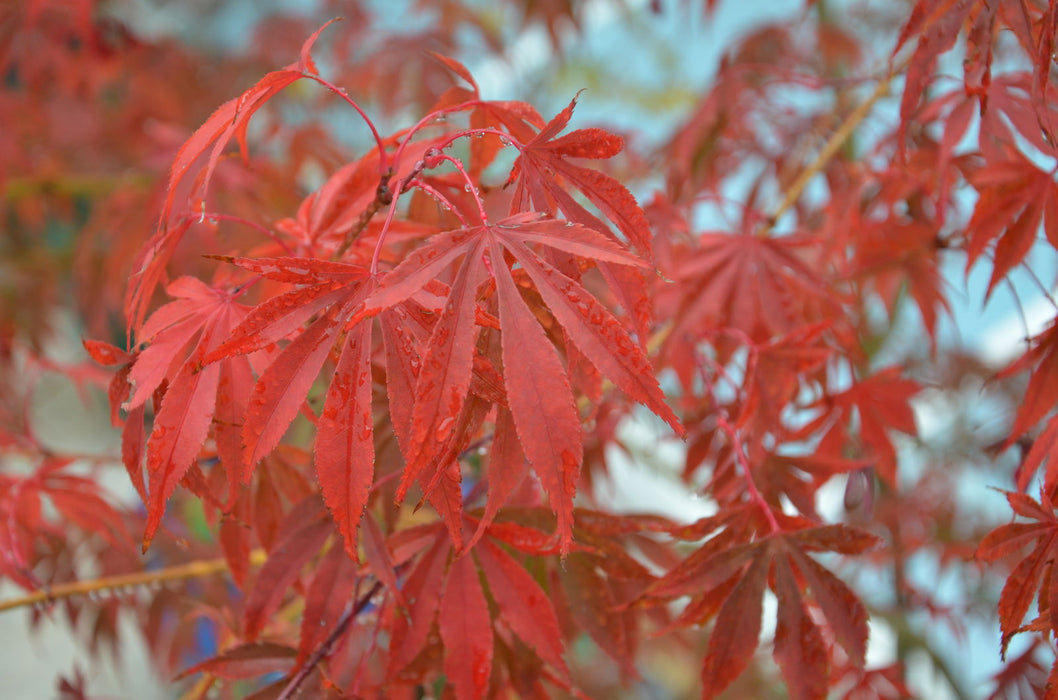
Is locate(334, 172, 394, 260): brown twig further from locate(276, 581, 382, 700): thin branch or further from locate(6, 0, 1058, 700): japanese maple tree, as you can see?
locate(276, 581, 382, 700): thin branch

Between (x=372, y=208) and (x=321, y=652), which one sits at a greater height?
(x=372, y=208)

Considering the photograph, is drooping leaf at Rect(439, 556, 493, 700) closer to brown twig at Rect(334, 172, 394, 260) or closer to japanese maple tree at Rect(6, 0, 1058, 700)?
japanese maple tree at Rect(6, 0, 1058, 700)

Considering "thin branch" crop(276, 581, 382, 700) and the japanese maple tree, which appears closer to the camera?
the japanese maple tree

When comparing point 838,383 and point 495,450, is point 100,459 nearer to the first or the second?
point 495,450

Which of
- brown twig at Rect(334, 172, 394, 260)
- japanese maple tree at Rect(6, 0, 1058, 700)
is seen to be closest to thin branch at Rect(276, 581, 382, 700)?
japanese maple tree at Rect(6, 0, 1058, 700)

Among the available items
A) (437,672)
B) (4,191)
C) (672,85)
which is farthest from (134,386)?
(672,85)

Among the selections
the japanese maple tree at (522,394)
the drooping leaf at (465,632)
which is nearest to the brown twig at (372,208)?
the japanese maple tree at (522,394)

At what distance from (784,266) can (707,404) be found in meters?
0.14

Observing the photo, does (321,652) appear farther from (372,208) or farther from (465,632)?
(372,208)

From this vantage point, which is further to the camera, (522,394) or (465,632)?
(465,632)

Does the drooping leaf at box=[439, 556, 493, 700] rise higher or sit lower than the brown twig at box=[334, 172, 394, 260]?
lower

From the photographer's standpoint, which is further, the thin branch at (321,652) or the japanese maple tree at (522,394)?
the thin branch at (321,652)

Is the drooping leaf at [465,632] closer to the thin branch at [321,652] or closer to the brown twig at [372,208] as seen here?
the thin branch at [321,652]

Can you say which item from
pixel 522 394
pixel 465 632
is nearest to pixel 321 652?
pixel 465 632
